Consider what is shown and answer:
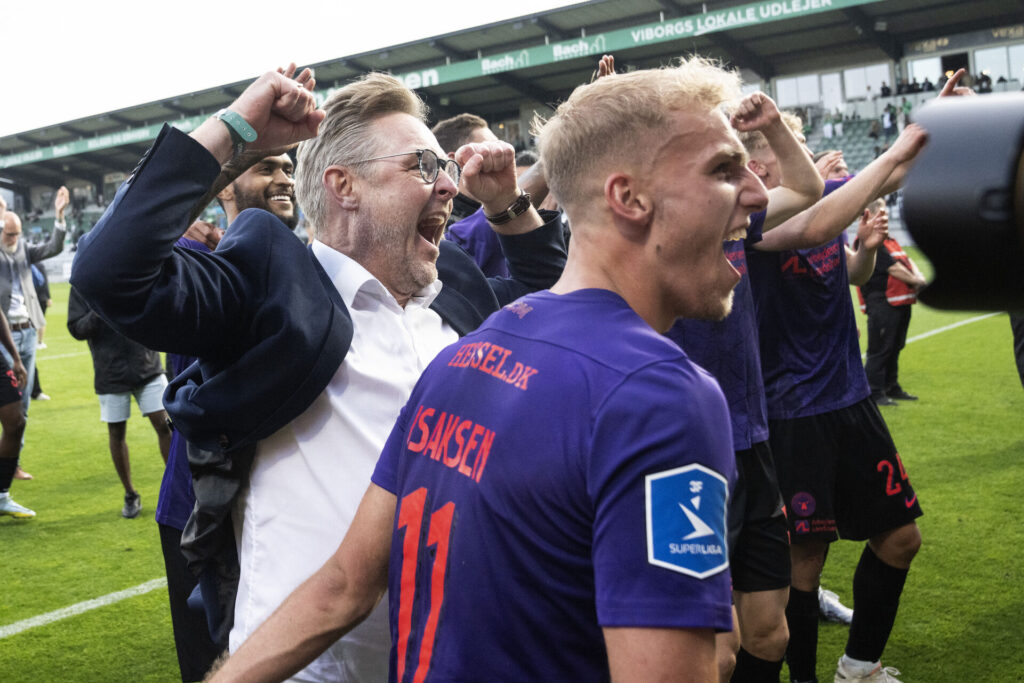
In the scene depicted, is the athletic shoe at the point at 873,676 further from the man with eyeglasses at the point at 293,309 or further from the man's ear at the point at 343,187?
the man's ear at the point at 343,187

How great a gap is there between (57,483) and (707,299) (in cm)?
724

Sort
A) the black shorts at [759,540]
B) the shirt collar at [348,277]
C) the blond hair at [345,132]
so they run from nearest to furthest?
the shirt collar at [348,277], the blond hair at [345,132], the black shorts at [759,540]

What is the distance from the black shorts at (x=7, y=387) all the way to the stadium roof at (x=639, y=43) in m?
20.5

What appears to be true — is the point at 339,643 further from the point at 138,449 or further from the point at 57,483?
the point at 138,449

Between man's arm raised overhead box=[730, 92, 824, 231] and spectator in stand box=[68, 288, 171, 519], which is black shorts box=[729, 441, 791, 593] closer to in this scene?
man's arm raised overhead box=[730, 92, 824, 231]

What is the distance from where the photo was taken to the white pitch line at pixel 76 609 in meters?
4.48

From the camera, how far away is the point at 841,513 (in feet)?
11.2

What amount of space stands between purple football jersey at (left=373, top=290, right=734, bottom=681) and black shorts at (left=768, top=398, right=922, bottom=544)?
7.50 feet

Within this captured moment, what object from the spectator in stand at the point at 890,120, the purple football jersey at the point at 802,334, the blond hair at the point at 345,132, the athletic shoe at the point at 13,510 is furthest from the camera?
the spectator in stand at the point at 890,120

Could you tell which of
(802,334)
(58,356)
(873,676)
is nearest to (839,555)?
(873,676)

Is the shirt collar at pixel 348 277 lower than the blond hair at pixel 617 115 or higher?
lower

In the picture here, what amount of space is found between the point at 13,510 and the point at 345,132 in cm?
545

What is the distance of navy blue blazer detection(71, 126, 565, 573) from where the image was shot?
1560 millimetres

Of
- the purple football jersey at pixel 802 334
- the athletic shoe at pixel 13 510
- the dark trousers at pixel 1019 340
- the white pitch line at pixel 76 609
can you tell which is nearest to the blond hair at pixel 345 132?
the purple football jersey at pixel 802 334
